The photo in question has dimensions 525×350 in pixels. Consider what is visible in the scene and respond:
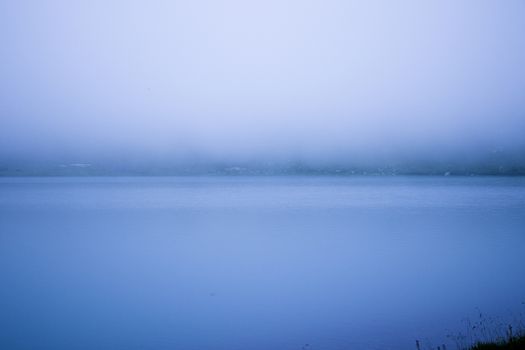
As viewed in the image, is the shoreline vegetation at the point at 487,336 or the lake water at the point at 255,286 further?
the lake water at the point at 255,286

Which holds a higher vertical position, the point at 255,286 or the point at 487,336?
the point at 487,336

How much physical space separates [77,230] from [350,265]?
1917 cm

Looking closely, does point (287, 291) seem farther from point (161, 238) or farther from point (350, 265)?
point (161, 238)

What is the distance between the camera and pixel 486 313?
33.4 feet

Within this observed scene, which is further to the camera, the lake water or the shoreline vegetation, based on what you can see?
the lake water

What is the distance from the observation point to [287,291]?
12797mm

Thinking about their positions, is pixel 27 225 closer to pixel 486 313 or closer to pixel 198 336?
pixel 198 336

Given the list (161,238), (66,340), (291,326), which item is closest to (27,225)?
(161,238)

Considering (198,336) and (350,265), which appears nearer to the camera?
(198,336)

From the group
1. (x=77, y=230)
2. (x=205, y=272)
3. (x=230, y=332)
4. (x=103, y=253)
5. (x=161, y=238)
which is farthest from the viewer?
(x=77, y=230)

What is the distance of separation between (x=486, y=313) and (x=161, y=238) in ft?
59.1

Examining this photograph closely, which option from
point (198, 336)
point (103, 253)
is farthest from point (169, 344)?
point (103, 253)

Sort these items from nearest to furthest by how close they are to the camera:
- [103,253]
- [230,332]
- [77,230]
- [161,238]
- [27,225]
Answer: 1. [230,332]
2. [103,253]
3. [161,238]
4. [77,230]
5. [27,225]

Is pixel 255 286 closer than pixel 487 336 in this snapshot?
No
